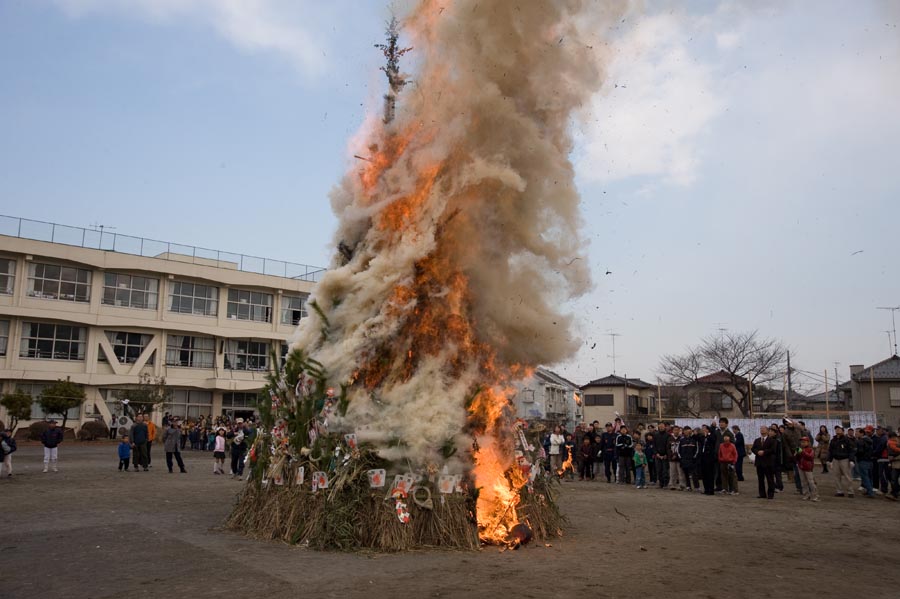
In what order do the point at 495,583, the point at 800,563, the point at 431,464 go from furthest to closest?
the point at 431,464 < the point at 800,563 < the point at 495,583

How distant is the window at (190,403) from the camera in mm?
51681

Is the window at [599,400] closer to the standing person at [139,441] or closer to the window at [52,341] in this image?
the window at [52,341]

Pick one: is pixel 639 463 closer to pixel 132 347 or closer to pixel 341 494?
pixel 341 494

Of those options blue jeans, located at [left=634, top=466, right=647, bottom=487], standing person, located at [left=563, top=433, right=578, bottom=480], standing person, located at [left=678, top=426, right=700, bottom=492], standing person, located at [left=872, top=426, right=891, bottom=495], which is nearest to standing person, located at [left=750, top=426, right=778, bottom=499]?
standing person, located at [left=678, top=426, right=700, bottom=492]

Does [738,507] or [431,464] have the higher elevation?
[431,464]

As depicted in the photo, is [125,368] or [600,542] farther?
[125,368]

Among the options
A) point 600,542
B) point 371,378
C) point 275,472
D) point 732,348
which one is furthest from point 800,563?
point 732,348

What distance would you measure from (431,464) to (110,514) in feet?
21.7

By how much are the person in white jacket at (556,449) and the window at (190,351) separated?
36211mm

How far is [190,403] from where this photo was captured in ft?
172

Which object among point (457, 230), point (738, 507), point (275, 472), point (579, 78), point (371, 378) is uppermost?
point (579, 78)

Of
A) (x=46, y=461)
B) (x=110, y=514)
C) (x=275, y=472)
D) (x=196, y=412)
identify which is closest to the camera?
(x=275, y=472)

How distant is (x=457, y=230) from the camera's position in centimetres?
1133

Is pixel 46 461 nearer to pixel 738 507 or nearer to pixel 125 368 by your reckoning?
pixel 738 507
